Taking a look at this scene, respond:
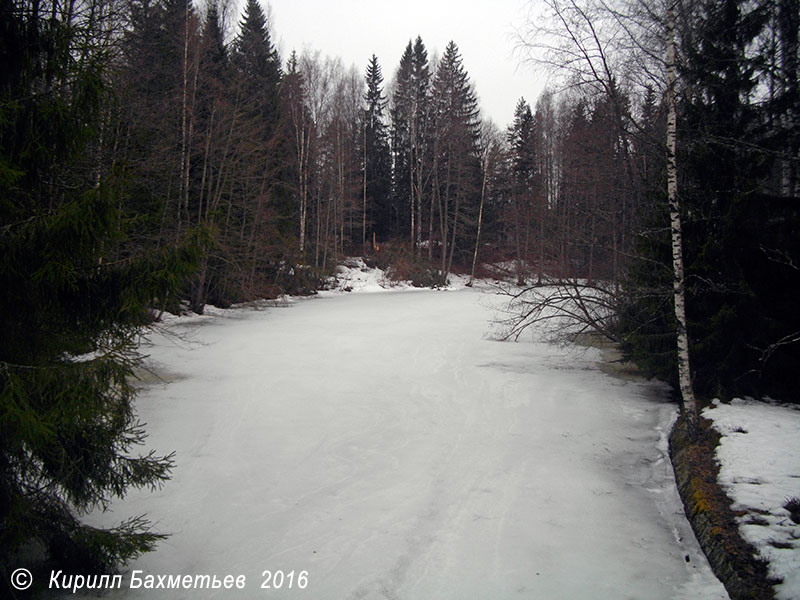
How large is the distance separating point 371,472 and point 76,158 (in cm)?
403

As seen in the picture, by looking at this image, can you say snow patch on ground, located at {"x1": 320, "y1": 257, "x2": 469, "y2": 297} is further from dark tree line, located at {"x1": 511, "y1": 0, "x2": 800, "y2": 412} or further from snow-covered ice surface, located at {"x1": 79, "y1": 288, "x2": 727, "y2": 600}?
dark tree line, located at {"x1": 511, "y1": 0, "x2": 800, "y2": 412}

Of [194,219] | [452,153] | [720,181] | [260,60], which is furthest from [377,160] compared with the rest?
[720,181]

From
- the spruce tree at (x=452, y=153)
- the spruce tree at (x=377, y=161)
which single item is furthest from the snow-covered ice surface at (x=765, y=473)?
the spruce tree at (x=377, y=161)

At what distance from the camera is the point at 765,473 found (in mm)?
4547

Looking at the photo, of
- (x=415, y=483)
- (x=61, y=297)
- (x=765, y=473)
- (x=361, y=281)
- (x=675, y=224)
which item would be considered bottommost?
(x=415, y=483)

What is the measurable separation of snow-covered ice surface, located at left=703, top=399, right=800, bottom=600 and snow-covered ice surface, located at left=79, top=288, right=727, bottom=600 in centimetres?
49

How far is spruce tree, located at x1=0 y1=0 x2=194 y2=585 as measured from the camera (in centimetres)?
259

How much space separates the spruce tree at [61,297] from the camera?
2586 mm

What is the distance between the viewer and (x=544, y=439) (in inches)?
257

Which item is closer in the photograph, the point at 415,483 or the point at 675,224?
the point at 415,483

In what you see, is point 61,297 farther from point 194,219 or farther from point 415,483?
point 194,219

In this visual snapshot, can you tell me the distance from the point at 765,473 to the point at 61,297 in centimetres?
593

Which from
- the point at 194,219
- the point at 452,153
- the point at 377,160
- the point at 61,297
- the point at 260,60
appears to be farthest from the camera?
the point at 377,160

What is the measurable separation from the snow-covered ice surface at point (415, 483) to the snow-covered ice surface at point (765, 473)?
0.49 meters
